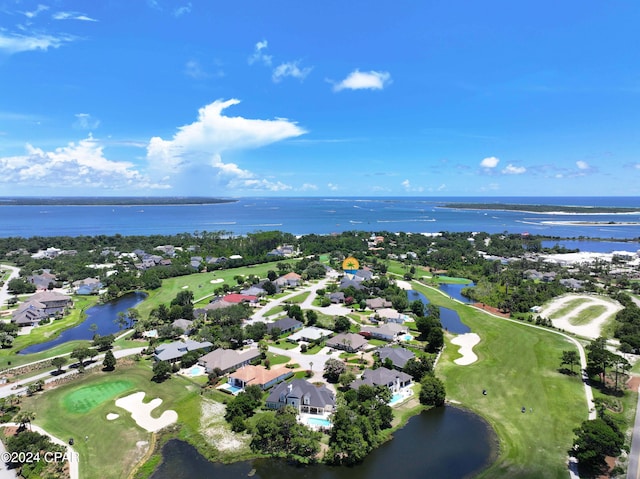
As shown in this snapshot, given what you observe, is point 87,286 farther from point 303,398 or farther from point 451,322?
point 451,322

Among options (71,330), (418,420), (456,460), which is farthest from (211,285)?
(456,460)

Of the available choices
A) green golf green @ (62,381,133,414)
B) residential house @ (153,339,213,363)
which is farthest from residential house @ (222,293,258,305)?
green golf green @ (62,381,133,414)

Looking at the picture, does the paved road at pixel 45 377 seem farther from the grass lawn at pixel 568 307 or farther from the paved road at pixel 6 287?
the grass lawn at pixel 568 307

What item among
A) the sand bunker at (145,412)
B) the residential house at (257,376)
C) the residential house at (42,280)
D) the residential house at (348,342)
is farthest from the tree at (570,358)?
the residential house at (42,280)

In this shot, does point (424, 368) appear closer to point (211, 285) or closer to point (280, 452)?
point (280, 452)

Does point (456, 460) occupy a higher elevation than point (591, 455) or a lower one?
lower
